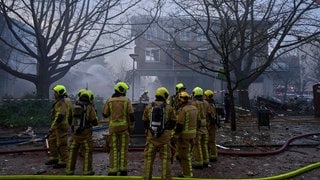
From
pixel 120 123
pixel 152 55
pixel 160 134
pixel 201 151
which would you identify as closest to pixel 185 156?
pixel 160 134

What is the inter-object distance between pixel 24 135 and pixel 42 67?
545 cm

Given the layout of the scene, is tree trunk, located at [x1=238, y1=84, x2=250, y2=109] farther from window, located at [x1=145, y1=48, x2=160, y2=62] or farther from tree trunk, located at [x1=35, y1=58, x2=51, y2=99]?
window, located at [x1=145, y1=48, x2=160, y2=62]

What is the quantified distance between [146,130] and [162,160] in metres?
0.66

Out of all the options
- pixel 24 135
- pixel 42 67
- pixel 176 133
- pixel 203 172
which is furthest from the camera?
pixel 42 67

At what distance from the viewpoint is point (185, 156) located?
21.9ft

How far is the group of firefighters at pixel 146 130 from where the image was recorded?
6.15 metres

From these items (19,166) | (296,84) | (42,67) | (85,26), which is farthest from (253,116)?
(296,84)

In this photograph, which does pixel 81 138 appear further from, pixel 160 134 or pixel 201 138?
pixel 201 138

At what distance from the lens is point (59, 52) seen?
17.5m

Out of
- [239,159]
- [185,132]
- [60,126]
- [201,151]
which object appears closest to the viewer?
[185,132]

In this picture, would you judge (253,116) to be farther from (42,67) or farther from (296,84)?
(296,84)

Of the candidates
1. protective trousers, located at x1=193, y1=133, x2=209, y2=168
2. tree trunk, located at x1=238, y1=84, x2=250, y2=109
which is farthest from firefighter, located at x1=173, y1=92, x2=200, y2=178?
tree trunk, located at x1=238, y1=84, x2=250, y2=109

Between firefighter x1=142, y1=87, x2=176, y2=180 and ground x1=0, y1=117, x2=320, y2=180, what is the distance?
1.23 m

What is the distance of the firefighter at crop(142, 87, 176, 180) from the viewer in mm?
6059
